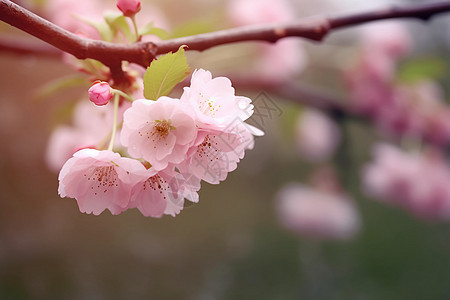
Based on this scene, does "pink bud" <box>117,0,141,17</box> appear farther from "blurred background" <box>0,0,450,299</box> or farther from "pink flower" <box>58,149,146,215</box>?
"blurred background" <box>0,0,450,299</box>

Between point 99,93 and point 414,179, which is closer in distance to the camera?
point 99,93

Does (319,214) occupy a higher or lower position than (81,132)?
lower

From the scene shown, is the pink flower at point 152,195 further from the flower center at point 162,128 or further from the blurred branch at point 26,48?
the blurred branch at point 26,48

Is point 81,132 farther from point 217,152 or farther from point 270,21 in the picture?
point 270,21

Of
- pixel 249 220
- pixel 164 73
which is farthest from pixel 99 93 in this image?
pixel 249 220

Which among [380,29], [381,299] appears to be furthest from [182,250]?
[380,29]

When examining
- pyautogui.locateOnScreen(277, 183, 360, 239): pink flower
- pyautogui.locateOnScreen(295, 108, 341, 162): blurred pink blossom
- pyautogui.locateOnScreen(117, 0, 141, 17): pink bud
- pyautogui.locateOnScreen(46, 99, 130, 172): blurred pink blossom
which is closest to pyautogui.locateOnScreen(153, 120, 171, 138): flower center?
pyautogui.locateOnScreen(117, 0, 141, 17): pink bud

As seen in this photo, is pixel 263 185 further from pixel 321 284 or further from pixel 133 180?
pixel 133 180
